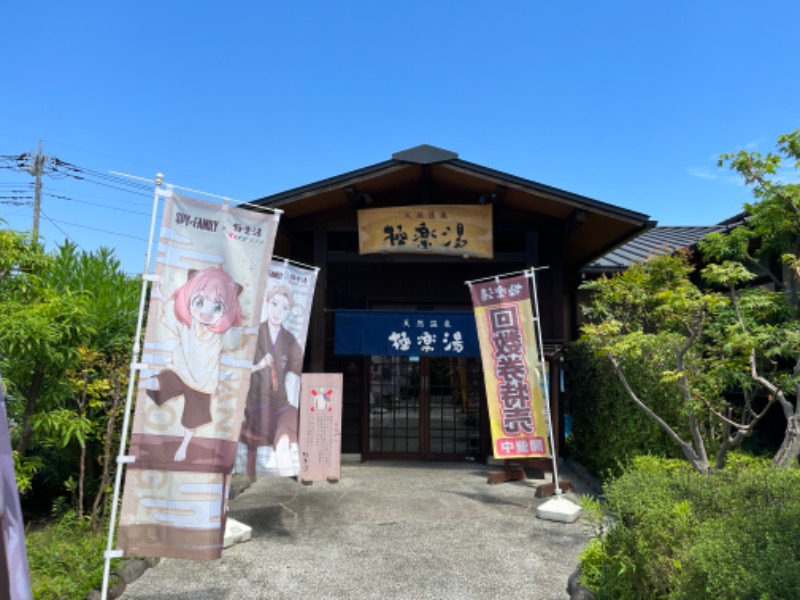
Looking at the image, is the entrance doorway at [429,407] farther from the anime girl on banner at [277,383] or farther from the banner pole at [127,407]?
the banner pole at [127,407]

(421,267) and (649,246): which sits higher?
(649,246)

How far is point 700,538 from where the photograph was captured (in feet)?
9.94

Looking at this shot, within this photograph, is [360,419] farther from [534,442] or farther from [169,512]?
[169,512]

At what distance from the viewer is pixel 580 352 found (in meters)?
10.3

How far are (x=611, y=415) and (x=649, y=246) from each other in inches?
306

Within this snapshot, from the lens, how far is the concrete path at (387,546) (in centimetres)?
499

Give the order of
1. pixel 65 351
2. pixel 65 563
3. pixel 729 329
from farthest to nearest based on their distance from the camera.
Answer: pixel 729 329 → pixel 65 351 → pixel 65 563

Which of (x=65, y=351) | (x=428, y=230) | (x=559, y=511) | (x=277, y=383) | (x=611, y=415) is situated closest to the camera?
(x=65, y=351)

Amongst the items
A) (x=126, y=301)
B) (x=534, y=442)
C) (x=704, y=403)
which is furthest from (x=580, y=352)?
(x=126, y=301)

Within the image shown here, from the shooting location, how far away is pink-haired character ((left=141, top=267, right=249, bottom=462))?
425 cm

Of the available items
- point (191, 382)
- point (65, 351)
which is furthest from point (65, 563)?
point (191, 382)

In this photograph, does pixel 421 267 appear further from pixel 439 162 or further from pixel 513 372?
pixel 513 372

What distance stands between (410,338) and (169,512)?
582cm

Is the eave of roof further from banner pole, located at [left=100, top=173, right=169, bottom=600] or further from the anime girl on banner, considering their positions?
banner pole, located at [left=100, top=173, right=169, bottom=600]
